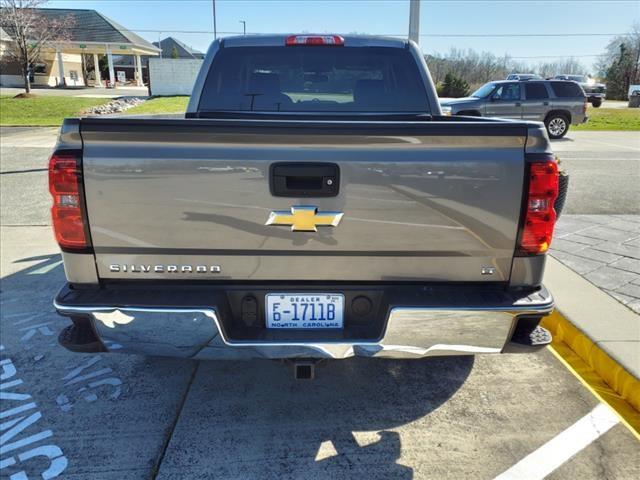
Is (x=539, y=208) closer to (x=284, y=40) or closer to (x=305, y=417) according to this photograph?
(x=305, y=417)

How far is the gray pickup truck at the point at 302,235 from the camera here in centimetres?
227

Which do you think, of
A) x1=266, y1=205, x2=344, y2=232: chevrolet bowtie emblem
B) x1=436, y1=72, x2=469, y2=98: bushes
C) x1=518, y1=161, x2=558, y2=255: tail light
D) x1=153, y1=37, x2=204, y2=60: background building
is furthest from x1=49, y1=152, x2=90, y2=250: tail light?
x1=153, y1=37, x2=204, y2=60: background building

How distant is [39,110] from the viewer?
25812 millimetres

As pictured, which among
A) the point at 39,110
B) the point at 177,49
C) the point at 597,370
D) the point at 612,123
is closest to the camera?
the point at 597,370

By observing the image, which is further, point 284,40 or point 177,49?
point 177,49

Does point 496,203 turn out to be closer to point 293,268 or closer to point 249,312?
point 293,268

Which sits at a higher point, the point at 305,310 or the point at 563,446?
the point at 305,310

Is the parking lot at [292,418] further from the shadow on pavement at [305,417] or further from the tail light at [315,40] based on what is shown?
the tail light at [315,40]

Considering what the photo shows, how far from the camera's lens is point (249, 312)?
2486 mm

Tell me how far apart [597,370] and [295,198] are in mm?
2550

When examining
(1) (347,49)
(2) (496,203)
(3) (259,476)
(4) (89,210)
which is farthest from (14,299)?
(2) (496,203)

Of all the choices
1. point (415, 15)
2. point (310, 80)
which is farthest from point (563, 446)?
point (415, 15)

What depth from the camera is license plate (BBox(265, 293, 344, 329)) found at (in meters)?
2.44

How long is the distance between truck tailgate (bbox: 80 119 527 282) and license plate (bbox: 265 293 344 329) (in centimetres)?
16
